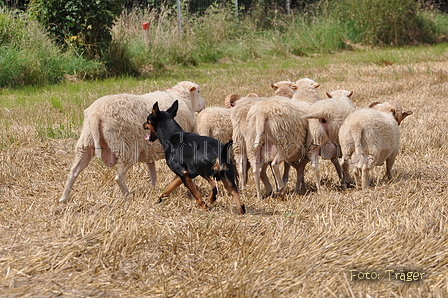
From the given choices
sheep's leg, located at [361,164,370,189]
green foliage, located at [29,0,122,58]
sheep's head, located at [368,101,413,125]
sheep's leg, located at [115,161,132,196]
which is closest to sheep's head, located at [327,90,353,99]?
sheep's head, located at [368,101,413,125]

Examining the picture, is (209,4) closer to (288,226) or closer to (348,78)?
(348,78)

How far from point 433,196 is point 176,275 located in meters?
2.54

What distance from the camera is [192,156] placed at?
493 cm

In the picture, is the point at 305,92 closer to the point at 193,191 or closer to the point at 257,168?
the point at 257,168

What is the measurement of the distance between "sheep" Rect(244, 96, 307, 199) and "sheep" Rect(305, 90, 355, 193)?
104 millimetres

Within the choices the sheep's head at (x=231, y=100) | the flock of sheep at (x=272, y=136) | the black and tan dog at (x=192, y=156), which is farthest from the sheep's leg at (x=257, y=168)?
the sheep's head at (x=231, y=100)

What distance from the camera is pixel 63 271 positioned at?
347 centimetres

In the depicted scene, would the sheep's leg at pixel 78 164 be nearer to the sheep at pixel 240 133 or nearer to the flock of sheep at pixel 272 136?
the flock of sheep at pixel 272 136

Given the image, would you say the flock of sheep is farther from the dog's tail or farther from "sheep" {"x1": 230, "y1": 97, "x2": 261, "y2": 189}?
the dog's tail

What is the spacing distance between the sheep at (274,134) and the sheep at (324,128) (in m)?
0.10

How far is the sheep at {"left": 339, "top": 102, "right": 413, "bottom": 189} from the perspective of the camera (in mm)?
5445

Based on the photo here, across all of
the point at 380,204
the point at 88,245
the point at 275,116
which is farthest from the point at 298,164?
the point at 88,245

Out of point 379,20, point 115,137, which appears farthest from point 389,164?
point 379,20

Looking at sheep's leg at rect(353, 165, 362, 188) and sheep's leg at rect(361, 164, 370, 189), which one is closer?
A: sheep's leg at rect(361, 164, 370, 189)
